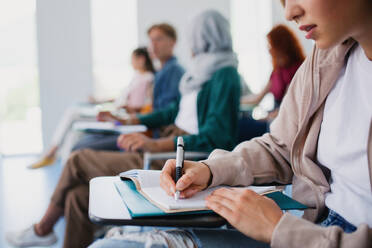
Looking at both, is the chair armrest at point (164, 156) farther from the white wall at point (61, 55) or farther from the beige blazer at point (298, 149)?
the white wall at point (61, 55)

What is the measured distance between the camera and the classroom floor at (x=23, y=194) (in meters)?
2.63

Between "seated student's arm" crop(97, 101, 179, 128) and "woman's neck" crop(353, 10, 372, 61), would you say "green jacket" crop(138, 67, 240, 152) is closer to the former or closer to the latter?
"seated student's arm" crop(97, 101, 179, 128)

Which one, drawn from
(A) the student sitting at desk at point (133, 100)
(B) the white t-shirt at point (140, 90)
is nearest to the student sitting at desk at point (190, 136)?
(A) the student sitting at desk at point (133, 100)

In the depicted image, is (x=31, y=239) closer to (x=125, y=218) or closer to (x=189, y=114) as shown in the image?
(x=189, y=114)

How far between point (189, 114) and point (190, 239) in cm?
131

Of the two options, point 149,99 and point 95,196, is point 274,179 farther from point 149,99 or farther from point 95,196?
point 149,99

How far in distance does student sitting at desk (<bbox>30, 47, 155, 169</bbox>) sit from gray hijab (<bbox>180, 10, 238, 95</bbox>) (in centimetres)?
174

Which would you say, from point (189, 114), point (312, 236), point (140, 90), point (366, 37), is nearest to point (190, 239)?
point (312, 236)

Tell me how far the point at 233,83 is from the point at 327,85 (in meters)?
0.96

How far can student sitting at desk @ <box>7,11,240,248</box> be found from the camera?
1.85 m

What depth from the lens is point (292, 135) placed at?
104 centimetres

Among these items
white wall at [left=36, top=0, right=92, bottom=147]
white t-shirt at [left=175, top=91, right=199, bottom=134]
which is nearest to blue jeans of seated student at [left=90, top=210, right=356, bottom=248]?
white t-shirt at [left=175, top=91, right=199, bottom=134]

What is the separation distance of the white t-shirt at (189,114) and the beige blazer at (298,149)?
38.3 inches

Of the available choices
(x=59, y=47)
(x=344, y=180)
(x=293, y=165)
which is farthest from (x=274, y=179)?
(x=59, y=47)
